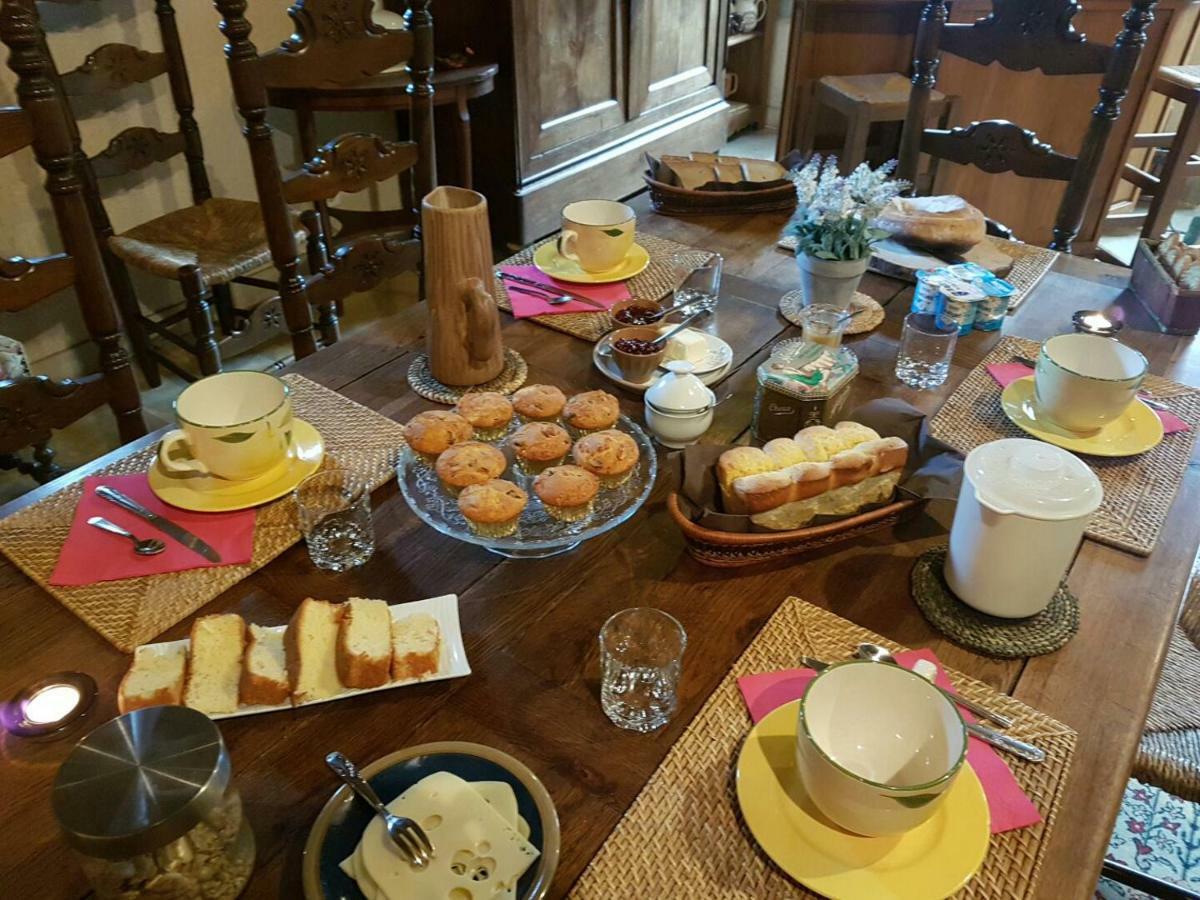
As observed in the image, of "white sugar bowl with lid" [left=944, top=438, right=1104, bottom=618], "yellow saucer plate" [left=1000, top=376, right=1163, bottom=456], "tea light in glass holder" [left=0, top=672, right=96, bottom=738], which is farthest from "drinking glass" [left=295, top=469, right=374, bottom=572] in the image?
"yellow saucer plate" [left=1000, top=376, right=1163, bottom=456]

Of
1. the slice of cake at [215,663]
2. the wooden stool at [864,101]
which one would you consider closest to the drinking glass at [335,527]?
the slice of cake at [215,663]

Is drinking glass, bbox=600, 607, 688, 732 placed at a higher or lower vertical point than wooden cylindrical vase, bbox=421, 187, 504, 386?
lower

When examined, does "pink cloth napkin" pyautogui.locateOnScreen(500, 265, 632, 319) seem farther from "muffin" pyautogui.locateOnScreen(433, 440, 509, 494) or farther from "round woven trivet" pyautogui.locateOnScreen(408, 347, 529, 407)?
"muffin" pyautogui.locateOnScreen(433, 440, 509, 494)

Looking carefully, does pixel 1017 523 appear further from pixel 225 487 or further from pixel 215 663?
pixel 225 487

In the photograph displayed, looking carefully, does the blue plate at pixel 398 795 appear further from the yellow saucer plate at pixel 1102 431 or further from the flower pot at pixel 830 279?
the flower pot at pixel 830 279

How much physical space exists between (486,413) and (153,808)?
578 millimetres

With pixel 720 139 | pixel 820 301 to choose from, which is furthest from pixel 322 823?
pixel 720 139

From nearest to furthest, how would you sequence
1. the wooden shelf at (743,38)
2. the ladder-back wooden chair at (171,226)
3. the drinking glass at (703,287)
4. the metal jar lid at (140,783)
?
1. the metal jar lid at (140,783)
2. the drinking glass at (703,287)
3. the ladder-back wooden chair at (171,226)
4. the wooden shelf at (743,38)

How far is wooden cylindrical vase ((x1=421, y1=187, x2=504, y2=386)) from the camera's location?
112cm

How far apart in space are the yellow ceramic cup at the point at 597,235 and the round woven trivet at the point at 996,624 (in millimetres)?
802

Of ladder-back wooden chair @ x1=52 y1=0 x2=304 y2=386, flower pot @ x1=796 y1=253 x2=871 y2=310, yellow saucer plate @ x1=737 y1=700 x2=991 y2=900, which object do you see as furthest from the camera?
ladder-back wooden chair @ x1=52 y1=0 x2=304 y2=386

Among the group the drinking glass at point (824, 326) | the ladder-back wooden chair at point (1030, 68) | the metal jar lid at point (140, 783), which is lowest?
the drinking glass at point (824, 326)

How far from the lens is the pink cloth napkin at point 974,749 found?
68 centimetres

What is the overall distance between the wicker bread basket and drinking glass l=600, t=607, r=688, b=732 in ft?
0.33
